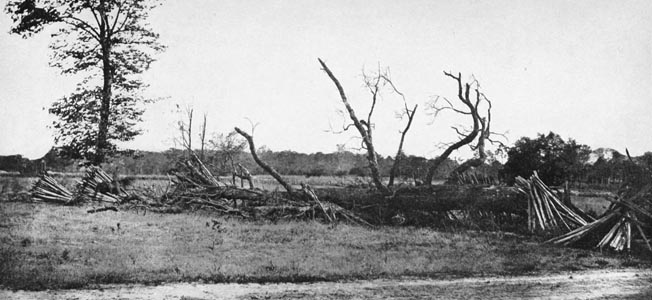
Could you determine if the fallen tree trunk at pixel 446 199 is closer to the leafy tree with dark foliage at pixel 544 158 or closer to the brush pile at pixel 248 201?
the brush pile at pixel 248 201

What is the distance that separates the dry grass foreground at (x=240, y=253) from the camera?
24.1 feet

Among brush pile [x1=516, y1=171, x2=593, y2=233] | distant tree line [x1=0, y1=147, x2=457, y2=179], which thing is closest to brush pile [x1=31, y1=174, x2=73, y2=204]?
distant tree line [x1=0, y1=147, x2=457, y2=179]

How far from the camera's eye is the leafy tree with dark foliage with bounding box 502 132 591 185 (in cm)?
2255

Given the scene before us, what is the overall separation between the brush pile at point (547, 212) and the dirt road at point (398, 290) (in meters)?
4.66

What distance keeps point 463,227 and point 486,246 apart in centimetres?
293

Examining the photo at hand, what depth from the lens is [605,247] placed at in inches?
428

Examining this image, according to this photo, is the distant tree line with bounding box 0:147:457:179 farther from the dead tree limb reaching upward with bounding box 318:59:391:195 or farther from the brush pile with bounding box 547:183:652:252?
the brush pile with bounding box 547:183:652:252

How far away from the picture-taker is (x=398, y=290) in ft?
22.6

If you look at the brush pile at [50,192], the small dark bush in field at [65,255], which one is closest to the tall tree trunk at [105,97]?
the brush pile at [50,192]

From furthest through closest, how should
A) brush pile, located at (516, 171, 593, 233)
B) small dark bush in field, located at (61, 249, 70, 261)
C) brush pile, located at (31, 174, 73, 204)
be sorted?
brush pile, located at (31, 174, 73, 204) < brush pile, located at (516, 171, 593, 233) < small dark bush in field, located at (61, 249, 70, 261)

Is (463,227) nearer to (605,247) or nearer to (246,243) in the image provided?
(605,247)

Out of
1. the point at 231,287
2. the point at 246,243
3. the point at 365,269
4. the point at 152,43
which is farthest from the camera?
the point at 152,43

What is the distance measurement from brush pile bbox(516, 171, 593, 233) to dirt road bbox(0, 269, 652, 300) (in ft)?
15.3

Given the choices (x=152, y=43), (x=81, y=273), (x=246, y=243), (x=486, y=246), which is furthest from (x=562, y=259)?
(x=152, y=43)
